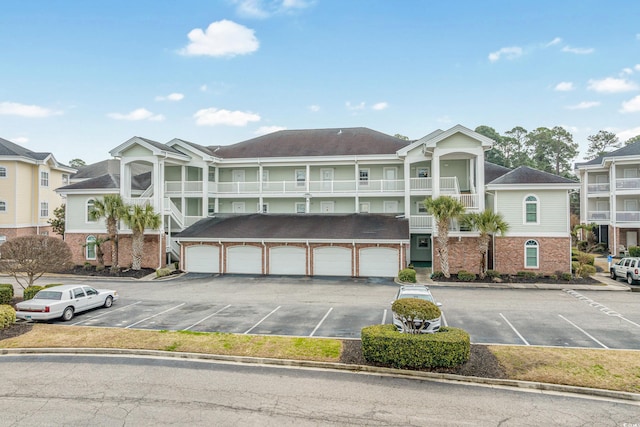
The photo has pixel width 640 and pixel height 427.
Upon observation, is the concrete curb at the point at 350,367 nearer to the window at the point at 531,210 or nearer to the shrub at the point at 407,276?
the shrub at the point at 407,276

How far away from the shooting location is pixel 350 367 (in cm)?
1098

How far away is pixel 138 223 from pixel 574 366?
25.5m

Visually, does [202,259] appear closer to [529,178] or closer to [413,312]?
[413,312]

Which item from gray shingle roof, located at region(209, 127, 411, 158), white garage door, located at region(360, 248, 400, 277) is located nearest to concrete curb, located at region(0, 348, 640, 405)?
white garage door, located at region(360, 248, 400, 277)

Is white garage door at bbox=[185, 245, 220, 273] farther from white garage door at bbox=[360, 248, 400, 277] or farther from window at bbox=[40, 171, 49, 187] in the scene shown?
window at bbox=[40, 171, 49, 187]

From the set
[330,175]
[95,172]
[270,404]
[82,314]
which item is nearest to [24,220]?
[95,172]

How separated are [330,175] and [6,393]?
26.7m

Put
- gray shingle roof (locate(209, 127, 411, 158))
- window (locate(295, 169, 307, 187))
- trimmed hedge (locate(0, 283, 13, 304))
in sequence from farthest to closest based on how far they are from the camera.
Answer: window (locate(295, 169, 307, 187)), gray shingle roof (locate(209, 127, 411, 158)), trimmed hedge (locate(0, 283, 13, 304))

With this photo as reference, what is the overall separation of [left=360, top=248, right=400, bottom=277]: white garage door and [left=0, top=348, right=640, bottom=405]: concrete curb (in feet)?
53.2

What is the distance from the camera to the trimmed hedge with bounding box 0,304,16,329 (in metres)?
14.5

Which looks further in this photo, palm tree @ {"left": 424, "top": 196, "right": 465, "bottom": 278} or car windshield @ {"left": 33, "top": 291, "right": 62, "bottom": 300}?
palm tree @ {"left": 424, "top": 196, "right": 465, "bottom": 278}

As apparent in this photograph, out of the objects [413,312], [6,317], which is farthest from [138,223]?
[413,312]

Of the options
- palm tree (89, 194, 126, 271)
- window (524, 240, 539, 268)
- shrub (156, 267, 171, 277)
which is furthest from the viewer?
palm tree (89, 194, 126, 271)

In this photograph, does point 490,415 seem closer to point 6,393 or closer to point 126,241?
point 6,393
